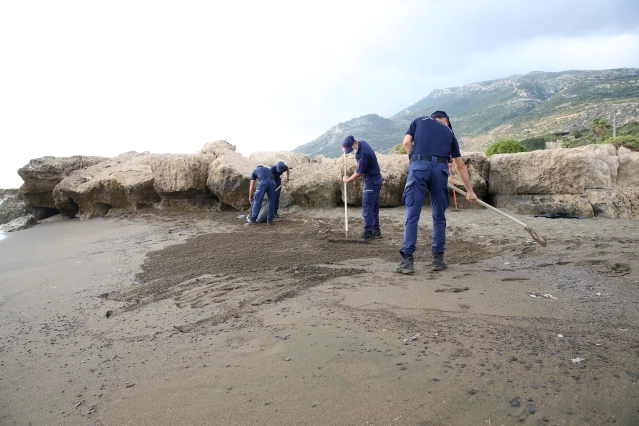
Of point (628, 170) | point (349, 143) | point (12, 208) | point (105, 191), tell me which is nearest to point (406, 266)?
point (349, 143)

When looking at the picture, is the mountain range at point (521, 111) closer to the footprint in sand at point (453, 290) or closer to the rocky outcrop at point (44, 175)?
the rocky outcrop at point (44, 175)

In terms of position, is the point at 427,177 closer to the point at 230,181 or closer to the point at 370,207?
the point at 370,207

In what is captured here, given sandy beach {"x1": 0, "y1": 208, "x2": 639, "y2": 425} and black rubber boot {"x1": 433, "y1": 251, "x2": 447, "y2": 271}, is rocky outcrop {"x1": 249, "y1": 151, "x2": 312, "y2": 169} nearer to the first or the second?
sandy beach {"x1": 0, "y1": 208, "x2": 639, "y2": 425}

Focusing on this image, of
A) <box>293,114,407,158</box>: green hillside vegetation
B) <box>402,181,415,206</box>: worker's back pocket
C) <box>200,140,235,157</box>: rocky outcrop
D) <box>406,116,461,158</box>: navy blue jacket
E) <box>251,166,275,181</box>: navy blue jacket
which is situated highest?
<box>293,114,407,158</box>: green hillside vegetation

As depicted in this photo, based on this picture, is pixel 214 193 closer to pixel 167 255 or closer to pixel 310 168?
pixel 310 168

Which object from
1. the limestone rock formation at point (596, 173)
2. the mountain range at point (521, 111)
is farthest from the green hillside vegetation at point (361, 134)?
the limestone rock formation at point (596, 173)

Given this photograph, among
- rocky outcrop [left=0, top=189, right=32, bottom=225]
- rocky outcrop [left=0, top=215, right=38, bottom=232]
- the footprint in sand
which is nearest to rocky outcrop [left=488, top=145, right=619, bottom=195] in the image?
the footprint in sand

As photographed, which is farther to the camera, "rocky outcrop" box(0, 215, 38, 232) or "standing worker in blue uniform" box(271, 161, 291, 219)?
"rocky outcrop" box(0, 215, 38, 232)

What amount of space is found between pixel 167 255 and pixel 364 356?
4.59 meters

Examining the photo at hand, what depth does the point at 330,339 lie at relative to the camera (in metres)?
2.58

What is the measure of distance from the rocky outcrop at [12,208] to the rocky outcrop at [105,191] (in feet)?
6.33

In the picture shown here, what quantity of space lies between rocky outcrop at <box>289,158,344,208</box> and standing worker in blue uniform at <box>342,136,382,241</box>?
2.93 meters

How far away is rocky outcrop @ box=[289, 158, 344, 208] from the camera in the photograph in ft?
33.3

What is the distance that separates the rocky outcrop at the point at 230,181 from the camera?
10.7 meters
